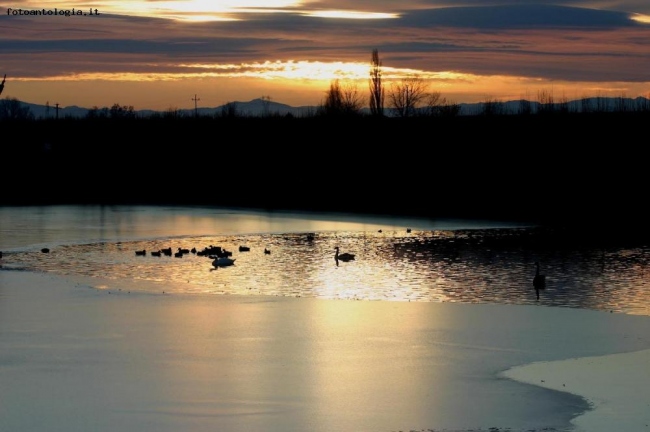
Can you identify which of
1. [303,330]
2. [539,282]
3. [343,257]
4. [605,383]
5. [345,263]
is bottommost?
[605,383]

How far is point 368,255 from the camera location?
24172mm

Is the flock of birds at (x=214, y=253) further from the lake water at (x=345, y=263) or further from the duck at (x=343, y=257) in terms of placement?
the lake water at (x=345, y=263)

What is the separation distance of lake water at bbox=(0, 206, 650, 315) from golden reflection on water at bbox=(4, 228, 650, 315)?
0.02 m

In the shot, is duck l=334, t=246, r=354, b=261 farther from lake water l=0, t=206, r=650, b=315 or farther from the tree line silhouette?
the tree line silhouette

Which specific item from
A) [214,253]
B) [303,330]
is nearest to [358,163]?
[214,253]

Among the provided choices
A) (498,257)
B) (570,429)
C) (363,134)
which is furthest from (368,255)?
(363,134)

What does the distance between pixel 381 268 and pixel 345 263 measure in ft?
3.50

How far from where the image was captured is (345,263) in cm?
2277

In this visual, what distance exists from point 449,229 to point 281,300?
13377mm

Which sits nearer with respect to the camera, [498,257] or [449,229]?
[498,257]

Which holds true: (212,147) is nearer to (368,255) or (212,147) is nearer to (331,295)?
(368,255)

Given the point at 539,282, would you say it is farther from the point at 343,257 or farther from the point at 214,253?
the point at 214,253

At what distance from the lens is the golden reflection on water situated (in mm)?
18609

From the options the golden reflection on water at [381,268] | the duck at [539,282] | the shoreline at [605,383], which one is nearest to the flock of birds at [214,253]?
the golden reflection on water at [381,268]
